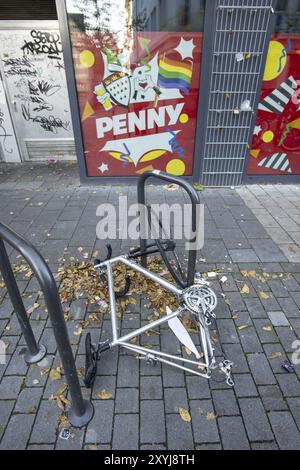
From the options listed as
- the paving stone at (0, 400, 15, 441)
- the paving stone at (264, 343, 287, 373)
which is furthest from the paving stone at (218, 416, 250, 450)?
the paving stone at (0, 400, 15, 441)

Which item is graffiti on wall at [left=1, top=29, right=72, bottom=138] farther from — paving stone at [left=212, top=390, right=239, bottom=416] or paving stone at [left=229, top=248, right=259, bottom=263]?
paving stone at [left=212, top=390, right=239, bottom=416]

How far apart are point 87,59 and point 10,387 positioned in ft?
14.5

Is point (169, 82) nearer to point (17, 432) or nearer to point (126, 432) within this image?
point (126, 432)

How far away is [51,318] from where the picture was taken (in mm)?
1494

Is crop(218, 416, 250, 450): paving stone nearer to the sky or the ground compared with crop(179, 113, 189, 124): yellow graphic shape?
nearer to the ground

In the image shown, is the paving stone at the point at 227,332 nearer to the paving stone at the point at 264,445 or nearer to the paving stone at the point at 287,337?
the paving stone at the point at 287,337

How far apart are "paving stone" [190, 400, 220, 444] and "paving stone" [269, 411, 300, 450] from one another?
38 cm

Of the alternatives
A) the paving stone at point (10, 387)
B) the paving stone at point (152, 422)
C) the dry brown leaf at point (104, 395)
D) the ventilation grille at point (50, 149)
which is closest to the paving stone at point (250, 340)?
the paving stone at point (152, 422)

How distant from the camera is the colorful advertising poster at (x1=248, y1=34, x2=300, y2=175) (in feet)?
14.5

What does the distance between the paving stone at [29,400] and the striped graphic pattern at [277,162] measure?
485 centimetres

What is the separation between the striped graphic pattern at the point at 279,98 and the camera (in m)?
4.64

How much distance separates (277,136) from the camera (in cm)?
500
